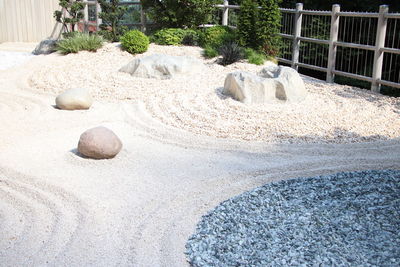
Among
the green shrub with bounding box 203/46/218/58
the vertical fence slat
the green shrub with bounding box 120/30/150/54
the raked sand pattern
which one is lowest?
the raked sand pattern

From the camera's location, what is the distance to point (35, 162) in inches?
250

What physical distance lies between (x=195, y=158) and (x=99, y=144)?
126cm

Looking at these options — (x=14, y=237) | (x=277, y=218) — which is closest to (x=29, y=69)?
(x=14, y=237)

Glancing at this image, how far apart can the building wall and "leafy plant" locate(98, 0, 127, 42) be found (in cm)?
302

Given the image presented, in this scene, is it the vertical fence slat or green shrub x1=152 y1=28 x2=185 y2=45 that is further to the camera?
the vertical fence slat

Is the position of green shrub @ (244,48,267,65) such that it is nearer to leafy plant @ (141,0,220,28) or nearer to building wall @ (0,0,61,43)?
A: leafy plant @ (141,0,220,28)

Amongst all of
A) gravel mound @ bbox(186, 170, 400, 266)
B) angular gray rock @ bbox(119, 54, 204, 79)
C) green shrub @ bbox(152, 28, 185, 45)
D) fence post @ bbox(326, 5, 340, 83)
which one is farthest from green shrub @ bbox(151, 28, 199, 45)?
gravel mound @ bbox(186, 170, 400, 266)

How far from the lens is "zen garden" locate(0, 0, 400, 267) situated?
4172mm

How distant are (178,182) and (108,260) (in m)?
1.82

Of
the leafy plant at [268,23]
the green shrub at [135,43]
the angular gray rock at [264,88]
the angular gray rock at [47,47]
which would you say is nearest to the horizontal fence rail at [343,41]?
the leafy plant at [268,23]

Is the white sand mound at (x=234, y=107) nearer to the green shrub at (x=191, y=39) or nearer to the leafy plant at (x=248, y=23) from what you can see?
the leafy plant at (x=248, y=23)

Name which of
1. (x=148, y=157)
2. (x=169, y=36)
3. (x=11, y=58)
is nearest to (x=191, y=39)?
(x=169, y=36)

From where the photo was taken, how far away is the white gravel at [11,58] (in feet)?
42.9

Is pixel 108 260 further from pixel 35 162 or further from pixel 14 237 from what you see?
pixel 35 162
